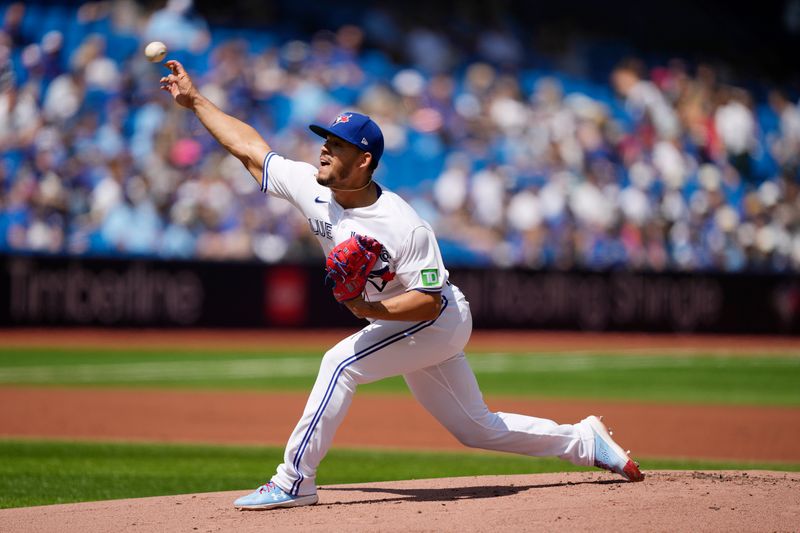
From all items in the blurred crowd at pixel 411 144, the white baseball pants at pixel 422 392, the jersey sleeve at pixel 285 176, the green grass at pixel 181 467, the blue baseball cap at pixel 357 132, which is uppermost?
the blurred crowd at pixel 411 144

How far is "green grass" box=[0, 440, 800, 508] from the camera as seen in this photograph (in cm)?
688

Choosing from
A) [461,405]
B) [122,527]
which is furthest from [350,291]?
[122,527]

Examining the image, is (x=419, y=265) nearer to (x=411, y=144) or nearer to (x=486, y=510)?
(x=486, y=510)

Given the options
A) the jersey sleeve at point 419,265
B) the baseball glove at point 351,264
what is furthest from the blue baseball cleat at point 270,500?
the jersey sleeve at point 419,265

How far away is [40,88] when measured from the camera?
18.1m

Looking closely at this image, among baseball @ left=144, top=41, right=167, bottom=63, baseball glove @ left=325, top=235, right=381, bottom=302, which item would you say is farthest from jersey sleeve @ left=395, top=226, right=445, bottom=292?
baseball @ left=144, top=41, right=167, bottom=63

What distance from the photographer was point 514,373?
50.5 feet

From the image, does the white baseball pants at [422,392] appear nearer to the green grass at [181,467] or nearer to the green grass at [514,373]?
the green grass at [181,467]

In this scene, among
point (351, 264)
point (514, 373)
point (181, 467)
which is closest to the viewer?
point (351, 264)

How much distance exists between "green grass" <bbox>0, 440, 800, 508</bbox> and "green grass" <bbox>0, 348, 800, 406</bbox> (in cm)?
417

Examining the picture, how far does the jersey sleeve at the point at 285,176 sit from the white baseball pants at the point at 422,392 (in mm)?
772

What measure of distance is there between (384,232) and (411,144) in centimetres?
1547

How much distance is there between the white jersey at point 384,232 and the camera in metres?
5.15

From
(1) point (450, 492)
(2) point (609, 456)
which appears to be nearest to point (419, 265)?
(1) point (450, 492)
